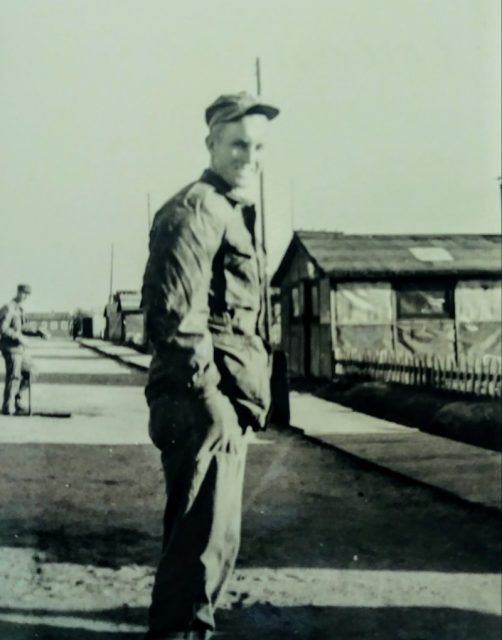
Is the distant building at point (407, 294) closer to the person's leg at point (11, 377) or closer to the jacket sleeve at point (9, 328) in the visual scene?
the person's leg at point (11, 377)

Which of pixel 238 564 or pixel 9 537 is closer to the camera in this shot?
pixel 238 564

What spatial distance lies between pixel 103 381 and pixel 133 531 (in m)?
11.0

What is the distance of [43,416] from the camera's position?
10.1 m

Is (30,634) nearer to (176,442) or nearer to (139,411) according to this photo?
(176,442)

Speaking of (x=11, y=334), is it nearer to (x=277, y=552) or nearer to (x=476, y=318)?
(x=277, y=552)

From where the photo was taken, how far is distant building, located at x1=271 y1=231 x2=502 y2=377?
13508mm

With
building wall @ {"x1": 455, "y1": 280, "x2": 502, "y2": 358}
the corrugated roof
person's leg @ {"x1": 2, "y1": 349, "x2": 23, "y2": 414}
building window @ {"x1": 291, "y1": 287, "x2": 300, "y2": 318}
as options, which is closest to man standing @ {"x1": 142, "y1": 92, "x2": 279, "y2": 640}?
person's leg @ {"x1": 2, "y1": 349, "x2": 23, "y2": 414}

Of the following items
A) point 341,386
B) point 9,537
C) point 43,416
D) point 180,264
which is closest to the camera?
point 180,264

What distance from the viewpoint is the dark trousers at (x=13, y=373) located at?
9.86 m

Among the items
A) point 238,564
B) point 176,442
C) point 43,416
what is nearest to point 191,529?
point 176,442

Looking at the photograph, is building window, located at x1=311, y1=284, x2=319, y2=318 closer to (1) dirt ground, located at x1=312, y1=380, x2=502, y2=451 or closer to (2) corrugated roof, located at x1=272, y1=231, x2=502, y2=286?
(2) corrugated roof, located at x1=272, y1=231, x2=502, y2=286

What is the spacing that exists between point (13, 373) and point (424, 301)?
7.24m

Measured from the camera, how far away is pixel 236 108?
299 centimetres

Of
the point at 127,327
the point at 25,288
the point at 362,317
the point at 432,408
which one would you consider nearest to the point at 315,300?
the point at 362,317
